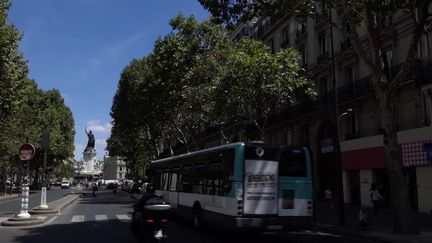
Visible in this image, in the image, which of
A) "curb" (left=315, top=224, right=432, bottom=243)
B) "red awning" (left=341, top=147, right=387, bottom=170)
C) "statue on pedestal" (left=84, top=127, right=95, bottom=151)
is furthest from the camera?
"statue on pedestal" (left=84, top=127, right=95, bottom=151)

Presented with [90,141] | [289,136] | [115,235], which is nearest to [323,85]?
[289,136]

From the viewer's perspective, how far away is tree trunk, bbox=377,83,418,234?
15.1m

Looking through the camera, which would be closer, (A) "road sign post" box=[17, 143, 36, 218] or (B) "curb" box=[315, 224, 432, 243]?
(B) "curb" box=[315, 224, 432, 243]

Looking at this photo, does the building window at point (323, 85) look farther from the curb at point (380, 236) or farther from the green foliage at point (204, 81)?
the curb at point (380, 236)

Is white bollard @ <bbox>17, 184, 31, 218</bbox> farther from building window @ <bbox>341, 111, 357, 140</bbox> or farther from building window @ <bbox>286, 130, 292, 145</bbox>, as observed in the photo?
building window @ <bbox>286, 130, 292, 145</bbox>

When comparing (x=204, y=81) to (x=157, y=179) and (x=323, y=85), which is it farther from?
(x=157, y=179)

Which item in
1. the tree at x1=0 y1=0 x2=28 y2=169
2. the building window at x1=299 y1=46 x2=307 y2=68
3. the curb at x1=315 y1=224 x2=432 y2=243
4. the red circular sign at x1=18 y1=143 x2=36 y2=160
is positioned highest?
the building window at x1=299 y1=46 x2=307 y2=68

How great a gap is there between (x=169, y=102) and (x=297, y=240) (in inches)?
1017


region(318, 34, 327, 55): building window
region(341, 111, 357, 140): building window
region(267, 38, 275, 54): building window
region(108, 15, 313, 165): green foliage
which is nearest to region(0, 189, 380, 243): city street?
region(108, 15, 313, 165): green foliage

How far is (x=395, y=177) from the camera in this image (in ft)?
51.2

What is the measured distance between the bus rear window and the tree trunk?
2.89 m

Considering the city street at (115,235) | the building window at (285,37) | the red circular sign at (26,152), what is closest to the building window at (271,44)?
the building window at (285,37)

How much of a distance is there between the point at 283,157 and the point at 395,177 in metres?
3.72

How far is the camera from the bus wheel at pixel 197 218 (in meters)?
16.9
